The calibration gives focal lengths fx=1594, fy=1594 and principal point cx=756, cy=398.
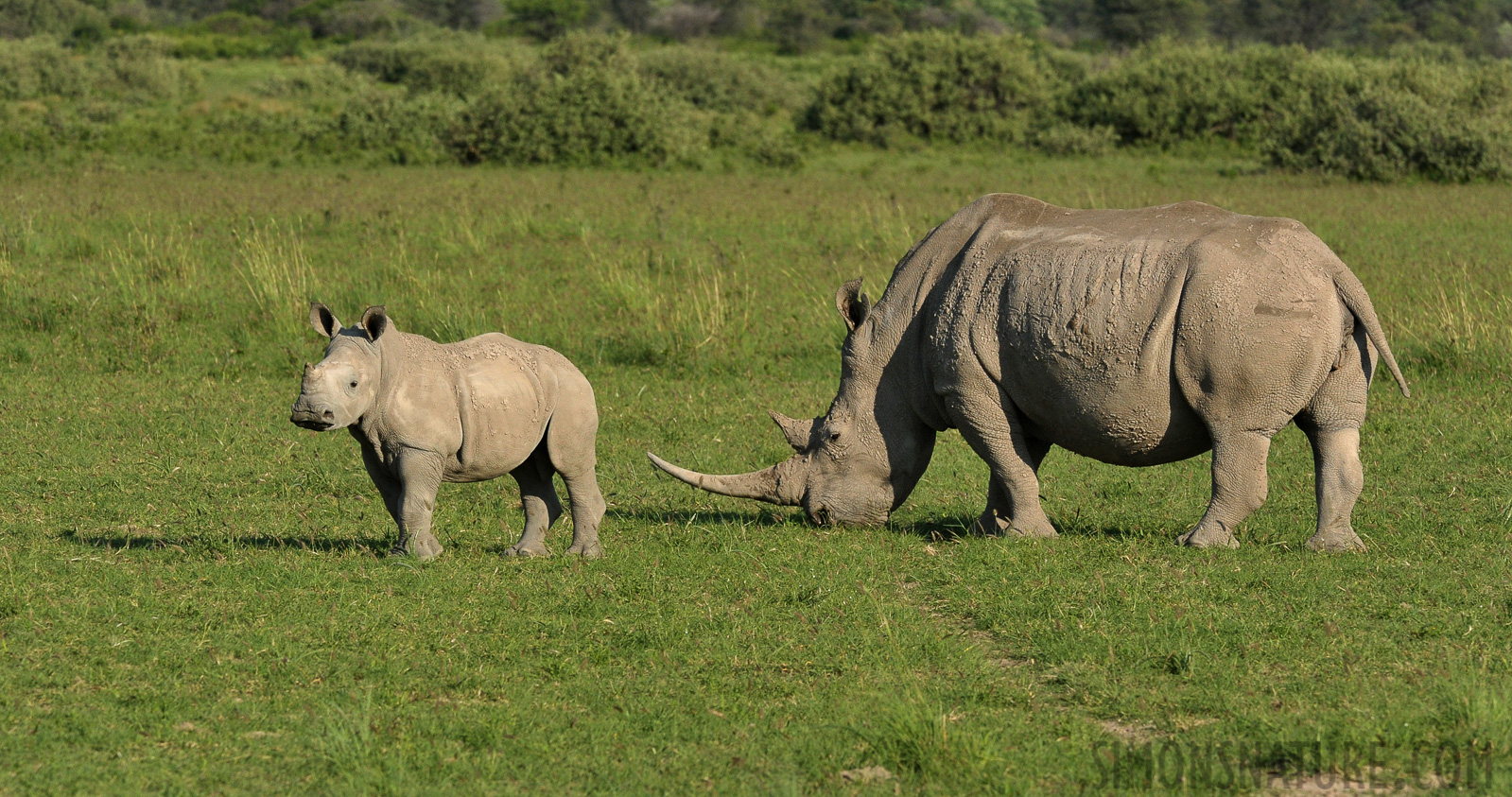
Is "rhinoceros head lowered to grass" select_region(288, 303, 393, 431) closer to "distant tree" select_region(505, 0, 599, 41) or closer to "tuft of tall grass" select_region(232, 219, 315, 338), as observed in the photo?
"tuft of tall grass" select_region(232, 219, 315, 338)

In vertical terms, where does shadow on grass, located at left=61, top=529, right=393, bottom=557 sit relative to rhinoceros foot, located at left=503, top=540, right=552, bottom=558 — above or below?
below

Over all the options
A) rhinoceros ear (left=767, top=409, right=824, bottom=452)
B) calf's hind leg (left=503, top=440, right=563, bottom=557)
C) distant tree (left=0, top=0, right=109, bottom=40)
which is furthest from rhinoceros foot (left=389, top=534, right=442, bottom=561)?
distant tree (left=0, top=0, right=109, bottom=40)

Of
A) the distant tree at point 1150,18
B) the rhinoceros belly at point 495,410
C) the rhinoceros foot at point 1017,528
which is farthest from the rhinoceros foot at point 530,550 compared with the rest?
the distant tree at point 1150,18

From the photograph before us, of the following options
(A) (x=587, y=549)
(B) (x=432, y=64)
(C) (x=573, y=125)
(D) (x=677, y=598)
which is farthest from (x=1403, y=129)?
(B) (x=432, y=64)

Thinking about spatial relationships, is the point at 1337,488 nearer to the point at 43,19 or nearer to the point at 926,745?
the point at 926,745

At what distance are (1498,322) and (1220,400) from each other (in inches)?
253

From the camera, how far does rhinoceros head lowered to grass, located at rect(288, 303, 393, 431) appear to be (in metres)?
6.36

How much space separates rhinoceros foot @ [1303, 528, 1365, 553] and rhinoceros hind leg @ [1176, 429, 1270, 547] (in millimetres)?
373

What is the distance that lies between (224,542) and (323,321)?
161cm

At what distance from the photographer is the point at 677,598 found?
23.0ft

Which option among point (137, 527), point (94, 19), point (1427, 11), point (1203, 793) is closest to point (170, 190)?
point (137, 527)

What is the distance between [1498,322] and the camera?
12.6 m

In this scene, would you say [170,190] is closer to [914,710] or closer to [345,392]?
[345,392]

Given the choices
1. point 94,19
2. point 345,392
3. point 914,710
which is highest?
→ point 345,392
